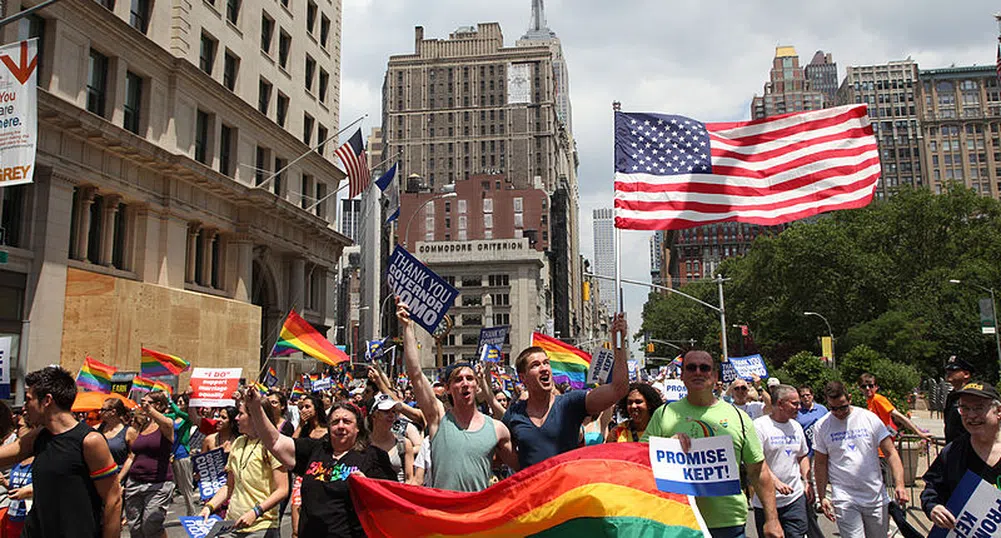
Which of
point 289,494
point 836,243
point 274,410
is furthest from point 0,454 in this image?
point 836,243

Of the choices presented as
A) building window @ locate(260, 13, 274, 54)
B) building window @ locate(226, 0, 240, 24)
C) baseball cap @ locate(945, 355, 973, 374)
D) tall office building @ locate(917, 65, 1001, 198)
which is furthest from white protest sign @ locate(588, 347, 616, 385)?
tall office building @ locate(917, 65, 1001, 198)

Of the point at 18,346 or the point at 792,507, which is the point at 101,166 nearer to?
the point at 18,346

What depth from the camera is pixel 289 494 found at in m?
6.69

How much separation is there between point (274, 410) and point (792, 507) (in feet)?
18.2

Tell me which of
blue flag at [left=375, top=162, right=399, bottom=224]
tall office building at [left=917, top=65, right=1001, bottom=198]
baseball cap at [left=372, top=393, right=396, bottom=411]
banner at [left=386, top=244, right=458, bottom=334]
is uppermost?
tall office building at [left=917, top=65, right=1001, bottom=198]

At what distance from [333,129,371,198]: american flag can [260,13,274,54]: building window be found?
35.4 ft

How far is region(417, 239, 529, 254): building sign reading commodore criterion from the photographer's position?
120700 mm

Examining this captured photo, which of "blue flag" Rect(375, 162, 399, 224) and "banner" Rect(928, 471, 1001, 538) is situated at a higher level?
"blue flag" Rect(375, 162, 399, 224)

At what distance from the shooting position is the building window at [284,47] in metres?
36.2

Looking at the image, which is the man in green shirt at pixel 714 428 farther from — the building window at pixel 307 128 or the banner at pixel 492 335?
the building window at pixel 307 128

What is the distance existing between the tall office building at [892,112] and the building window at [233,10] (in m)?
131

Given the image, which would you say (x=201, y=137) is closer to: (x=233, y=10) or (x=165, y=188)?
(x=165, y=188)

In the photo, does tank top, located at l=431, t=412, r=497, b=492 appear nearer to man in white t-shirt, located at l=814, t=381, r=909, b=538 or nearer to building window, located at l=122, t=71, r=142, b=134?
man in white t-shirt, located at l=814, t=381, r=909, b=538

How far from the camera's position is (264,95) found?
34531 millimetres
